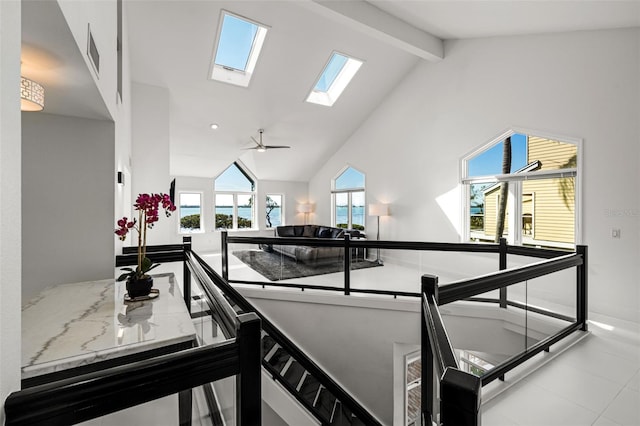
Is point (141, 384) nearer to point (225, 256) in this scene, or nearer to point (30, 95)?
point (30, 95)

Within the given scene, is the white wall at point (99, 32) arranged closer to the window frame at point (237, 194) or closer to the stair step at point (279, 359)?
the stair step at point (279, 359)

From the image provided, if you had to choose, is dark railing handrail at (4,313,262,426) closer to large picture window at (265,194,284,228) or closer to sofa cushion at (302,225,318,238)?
sofa cushion at (302,225,318,238)

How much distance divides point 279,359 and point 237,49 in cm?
549

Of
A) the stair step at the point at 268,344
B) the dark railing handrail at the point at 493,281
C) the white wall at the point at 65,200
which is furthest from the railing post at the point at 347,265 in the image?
the white wall at the point at 65,200

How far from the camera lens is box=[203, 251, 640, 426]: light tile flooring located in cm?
174

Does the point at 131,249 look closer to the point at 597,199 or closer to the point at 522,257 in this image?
the point at 522,257

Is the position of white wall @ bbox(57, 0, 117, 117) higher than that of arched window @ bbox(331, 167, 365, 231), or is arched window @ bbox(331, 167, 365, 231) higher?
white wall @ bbox(57, 0, 117, 117)

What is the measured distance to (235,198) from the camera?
398 inches

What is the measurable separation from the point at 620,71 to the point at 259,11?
4.94 meters

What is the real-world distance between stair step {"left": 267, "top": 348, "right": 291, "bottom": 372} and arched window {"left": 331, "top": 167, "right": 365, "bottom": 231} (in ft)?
18.1

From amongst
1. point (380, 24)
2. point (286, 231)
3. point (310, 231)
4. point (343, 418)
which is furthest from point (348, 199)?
point (343, 418)

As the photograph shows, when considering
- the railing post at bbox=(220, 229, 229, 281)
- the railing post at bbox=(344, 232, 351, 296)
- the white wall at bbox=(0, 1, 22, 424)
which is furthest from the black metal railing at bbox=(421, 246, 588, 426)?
the railing post at bbox=(220, 229, 229, 281)

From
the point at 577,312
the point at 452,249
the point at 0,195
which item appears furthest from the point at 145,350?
the point at 577,312

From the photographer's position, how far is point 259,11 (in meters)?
4.81
